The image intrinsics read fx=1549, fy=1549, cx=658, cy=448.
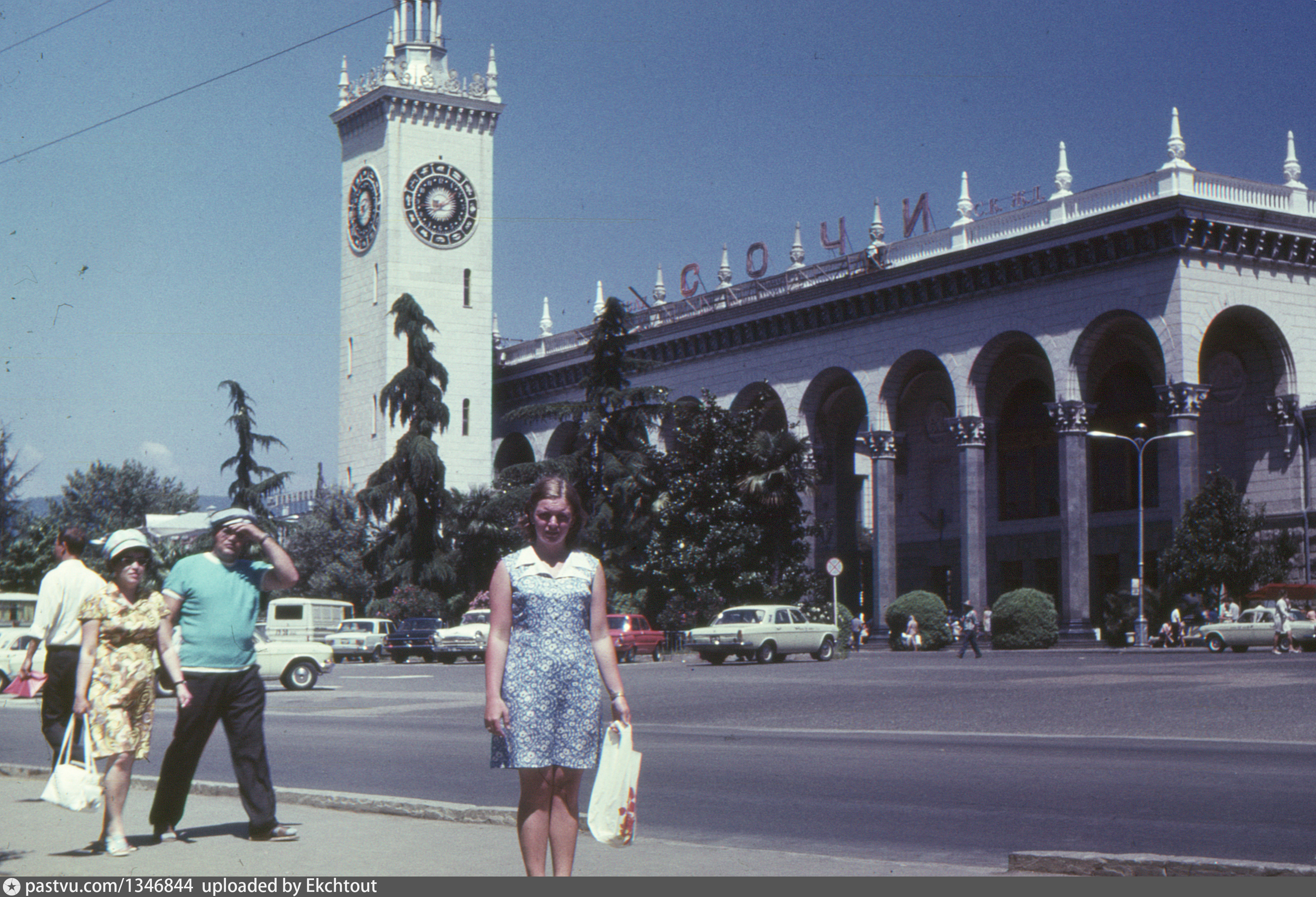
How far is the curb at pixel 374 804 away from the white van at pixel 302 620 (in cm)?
4297

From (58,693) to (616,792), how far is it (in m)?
5.73

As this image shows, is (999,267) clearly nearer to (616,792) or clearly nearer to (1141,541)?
(1141,541)

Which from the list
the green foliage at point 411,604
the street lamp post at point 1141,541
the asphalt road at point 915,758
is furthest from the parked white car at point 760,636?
the green foliage at point 411,604


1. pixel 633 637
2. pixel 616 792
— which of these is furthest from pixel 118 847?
pixel 633 637

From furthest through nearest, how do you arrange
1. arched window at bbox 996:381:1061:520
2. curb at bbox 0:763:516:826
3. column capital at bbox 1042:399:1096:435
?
arched window at bbox 996:381:1061:520
column capital at bbox 1042:399:1096:435
curb at bbox 0:763:516:826

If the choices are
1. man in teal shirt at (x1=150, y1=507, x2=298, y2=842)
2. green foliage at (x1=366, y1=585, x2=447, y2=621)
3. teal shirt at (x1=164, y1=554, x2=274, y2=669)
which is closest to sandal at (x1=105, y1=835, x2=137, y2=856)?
man in teal shirt at (x1=150, y1=507, x2=298, y2=842)

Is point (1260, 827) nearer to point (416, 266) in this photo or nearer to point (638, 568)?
point (638, 568)

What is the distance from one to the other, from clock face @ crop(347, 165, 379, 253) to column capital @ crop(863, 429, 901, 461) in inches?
1140

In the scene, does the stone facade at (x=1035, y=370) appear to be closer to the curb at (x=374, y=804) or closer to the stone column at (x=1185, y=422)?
the stone column at (x=1185, y=422)

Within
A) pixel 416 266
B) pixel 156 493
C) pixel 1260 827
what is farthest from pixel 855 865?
pixel 156 493

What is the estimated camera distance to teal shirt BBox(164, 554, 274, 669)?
8.43 m

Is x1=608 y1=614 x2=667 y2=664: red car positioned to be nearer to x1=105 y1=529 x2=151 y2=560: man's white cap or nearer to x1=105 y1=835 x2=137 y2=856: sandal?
x1=105 y1=529 x2=151 y2=560: man's white cap

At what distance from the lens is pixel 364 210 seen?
77188 mm

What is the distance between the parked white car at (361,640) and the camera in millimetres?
52469
